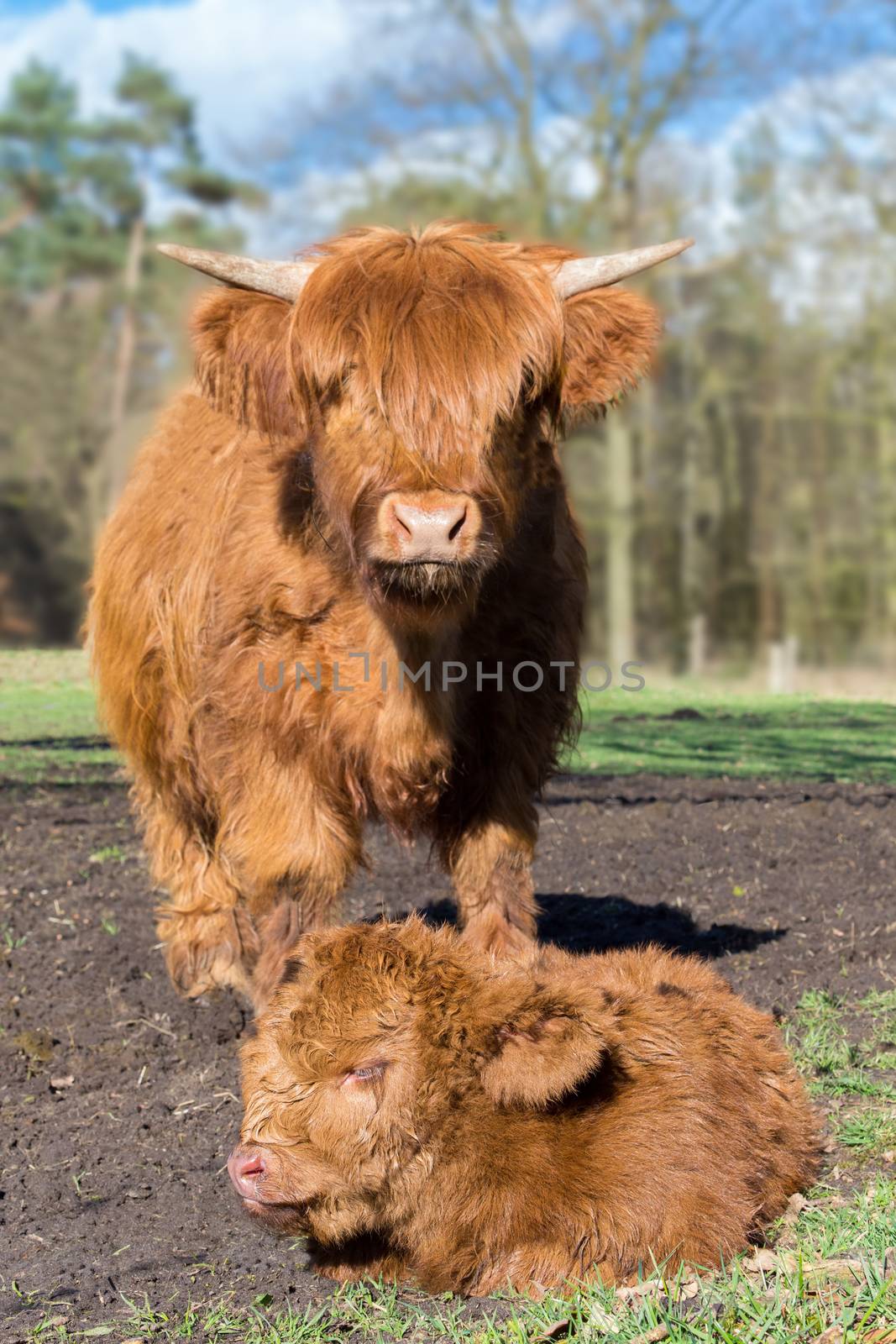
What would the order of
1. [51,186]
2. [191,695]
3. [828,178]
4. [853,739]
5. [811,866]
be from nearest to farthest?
1. [191,695]
2. [811,866]
3. [853,739]
4. [828,178]
5. [51,186]

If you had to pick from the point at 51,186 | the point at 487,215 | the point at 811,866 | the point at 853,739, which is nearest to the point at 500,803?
the point at 811,866

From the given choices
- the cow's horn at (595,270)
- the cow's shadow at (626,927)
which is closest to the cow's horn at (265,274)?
the cow's horn at (595,270)

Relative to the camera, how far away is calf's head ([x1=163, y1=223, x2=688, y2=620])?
3633mm

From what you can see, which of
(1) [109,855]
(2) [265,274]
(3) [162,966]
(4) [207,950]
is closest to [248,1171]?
(2) [265,274]

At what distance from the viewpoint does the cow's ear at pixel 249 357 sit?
4.12 m

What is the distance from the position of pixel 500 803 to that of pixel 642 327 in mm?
1530

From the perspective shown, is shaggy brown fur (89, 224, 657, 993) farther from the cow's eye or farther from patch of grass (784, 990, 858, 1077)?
the cow's eye

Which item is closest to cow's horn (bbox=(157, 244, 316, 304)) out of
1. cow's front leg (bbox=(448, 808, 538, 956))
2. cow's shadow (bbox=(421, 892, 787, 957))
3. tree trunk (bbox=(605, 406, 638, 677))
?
cow's front leg (bbox=(448, 808, 538, 956))

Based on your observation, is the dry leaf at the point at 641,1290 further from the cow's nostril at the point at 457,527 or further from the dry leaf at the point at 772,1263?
the cow's nostril at the point at 457,527

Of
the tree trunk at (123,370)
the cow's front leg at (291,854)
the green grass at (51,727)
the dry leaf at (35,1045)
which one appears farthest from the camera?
the tree trunk at (123,370)

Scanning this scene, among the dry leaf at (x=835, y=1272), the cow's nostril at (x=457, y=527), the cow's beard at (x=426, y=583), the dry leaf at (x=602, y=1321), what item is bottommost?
the dry leaf at (x=602, y=1321)

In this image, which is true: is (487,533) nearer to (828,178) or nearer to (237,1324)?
(237,1324)

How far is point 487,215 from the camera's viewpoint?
17.4 m

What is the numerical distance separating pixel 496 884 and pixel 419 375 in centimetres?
164
